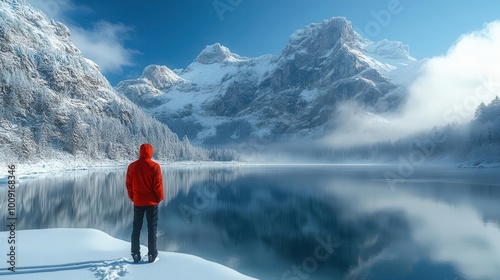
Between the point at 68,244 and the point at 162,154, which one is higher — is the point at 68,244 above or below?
below

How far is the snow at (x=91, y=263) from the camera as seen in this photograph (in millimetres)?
8031

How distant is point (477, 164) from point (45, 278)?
154 meters

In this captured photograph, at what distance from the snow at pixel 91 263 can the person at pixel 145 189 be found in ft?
1.71

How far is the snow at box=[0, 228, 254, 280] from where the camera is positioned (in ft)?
26.3

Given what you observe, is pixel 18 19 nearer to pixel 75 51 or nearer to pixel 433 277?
pixel 75 51

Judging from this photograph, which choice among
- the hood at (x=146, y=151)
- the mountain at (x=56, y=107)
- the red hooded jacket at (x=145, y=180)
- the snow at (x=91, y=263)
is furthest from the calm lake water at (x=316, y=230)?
the mountain at (x=56, y=107)

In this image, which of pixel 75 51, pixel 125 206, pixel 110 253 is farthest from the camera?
pixel 75 51

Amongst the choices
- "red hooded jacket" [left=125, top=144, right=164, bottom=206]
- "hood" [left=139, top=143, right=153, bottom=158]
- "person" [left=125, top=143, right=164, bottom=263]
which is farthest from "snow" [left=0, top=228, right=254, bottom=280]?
"hood" [left=139, top=143, right=153, bottom=158]

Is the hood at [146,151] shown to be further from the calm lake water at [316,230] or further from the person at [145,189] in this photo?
the calm lake water at [316,230]

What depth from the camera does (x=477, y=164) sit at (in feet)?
410

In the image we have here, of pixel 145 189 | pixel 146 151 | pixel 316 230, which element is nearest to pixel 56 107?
pixel 316 230

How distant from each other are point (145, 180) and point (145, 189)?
30 centimetres

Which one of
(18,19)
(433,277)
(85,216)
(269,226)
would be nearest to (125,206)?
(85,216)

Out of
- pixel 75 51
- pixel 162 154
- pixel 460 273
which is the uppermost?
pixel 75 51
